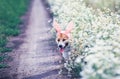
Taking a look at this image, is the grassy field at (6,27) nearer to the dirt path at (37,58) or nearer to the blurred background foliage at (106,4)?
the dirt path at (37,58)

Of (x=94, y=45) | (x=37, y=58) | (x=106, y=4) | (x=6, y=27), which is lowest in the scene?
(x=94, y=45)

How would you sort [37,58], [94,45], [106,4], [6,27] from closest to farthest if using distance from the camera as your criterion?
[94,45] < [37,58] < [106,4] < [6,27]

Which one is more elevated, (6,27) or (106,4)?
(6,27)

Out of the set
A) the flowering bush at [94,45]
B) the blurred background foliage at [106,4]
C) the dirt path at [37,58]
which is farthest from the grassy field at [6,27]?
the blurred background foliage at [106,4]

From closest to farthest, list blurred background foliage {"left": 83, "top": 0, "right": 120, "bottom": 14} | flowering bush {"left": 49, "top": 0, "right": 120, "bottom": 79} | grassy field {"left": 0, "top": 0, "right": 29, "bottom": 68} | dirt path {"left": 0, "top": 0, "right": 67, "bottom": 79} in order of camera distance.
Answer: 1. flowering bush {"left": 49, "top": 0, "right": 120, "bottom": 79}
2. dirt path {"left": 0, "top": 0, "right": 67, "bottom": 79}
3. blurred background foliage {"left": 83, "top": 0, "right": 120, "bottom": 14}
4. grassy field {"left": 0, "top": 0, "right": 29, "bottom": 68}

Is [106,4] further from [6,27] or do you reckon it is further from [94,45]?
[6,27]

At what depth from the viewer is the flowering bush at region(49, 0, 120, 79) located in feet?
19.5

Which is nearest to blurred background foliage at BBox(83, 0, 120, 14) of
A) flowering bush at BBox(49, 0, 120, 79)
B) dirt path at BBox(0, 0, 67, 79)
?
flowering bush at BBox(49, 0, 120, 79)

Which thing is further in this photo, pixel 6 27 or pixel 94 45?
pixel 6 27

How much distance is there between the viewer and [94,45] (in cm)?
715

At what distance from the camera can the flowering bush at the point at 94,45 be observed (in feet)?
19.5

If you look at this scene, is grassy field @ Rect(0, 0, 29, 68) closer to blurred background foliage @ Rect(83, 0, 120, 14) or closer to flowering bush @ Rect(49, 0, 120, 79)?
flowering bush @ Rect(49, 0, 120, 79)

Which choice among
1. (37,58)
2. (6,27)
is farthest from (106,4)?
(6,27)

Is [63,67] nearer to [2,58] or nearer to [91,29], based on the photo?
[91,29]
